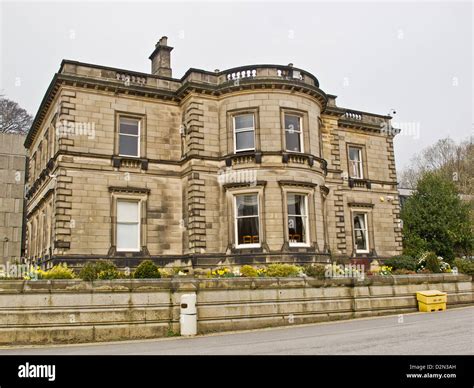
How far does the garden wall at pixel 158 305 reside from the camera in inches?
456

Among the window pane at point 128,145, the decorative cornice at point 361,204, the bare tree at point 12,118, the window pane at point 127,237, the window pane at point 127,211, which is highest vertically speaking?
the bare tree at point 12,118

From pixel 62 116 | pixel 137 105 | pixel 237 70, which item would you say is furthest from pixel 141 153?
pixel 237 70

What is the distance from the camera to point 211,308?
1312 centimetres

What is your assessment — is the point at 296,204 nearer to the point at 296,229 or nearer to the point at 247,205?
the point at 296,229

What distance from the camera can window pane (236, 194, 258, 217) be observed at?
22.7 metres

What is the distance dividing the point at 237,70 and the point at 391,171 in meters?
14.2

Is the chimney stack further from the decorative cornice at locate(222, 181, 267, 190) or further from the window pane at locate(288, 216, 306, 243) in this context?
the window pane at locate(288, 216, 306, 243)

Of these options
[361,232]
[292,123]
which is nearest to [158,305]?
[292,123]

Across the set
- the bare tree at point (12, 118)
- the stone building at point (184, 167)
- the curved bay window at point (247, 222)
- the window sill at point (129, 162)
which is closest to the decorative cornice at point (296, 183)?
the stone building at point (184, 167)

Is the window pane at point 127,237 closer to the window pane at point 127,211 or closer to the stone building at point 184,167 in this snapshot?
the stone building at point 184,167

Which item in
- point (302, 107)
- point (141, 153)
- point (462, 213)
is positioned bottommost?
point (462, 213)

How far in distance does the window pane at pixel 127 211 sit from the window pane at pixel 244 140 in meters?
5.97
